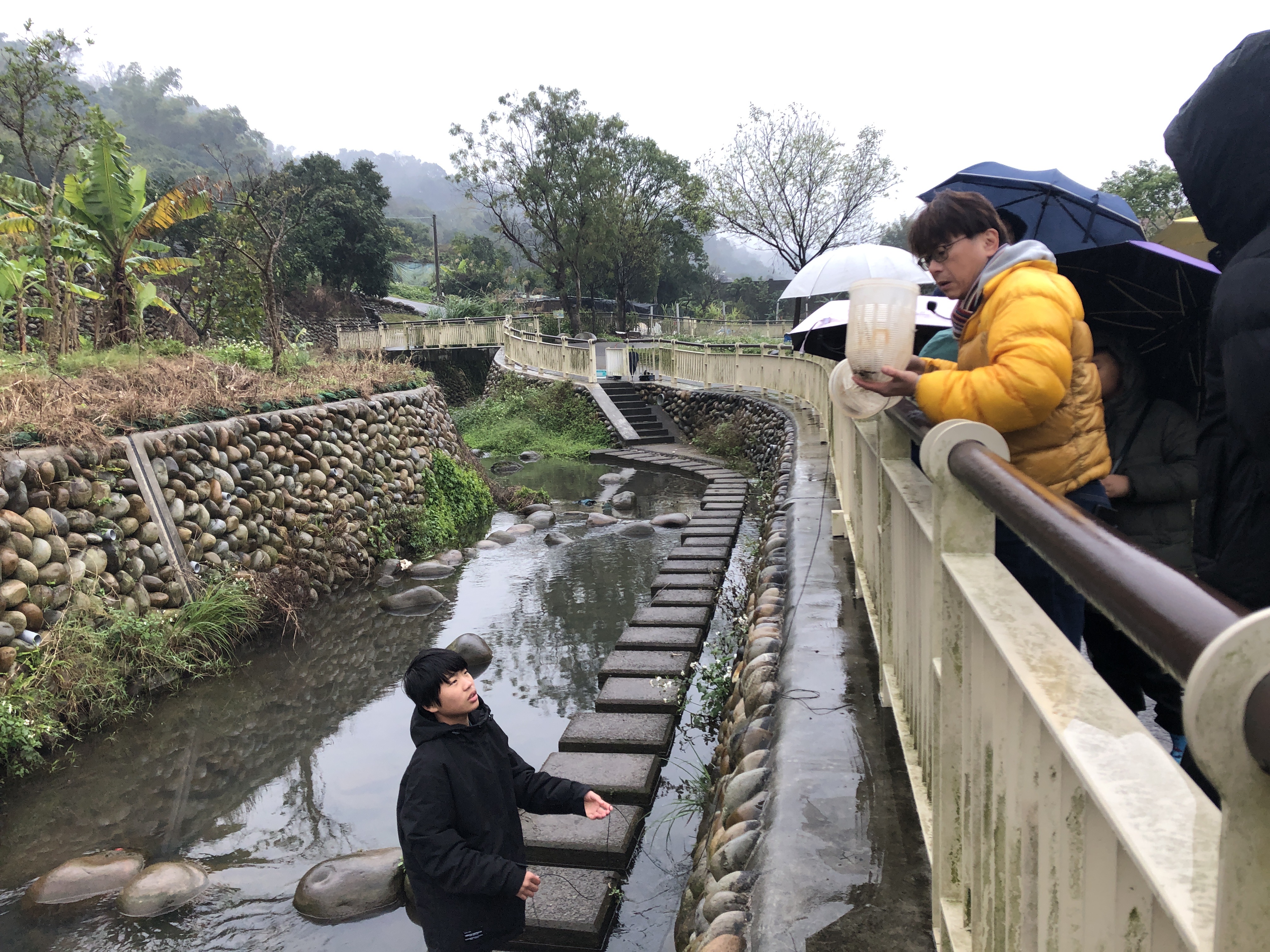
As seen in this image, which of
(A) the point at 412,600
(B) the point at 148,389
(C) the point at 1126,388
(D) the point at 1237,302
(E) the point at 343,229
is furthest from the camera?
(E) the point at 343,229

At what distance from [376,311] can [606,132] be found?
490 inches

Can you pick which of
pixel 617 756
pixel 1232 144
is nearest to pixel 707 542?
pixel 617 756

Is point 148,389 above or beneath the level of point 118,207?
beneath

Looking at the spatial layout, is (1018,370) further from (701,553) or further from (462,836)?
(701,553)

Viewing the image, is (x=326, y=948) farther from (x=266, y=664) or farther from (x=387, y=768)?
(x=266, y=664)

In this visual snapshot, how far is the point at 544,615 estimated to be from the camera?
22.1ft

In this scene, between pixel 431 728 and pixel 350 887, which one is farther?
pixel 350 887

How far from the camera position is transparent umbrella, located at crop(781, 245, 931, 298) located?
870 centimetres

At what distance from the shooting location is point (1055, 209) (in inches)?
140

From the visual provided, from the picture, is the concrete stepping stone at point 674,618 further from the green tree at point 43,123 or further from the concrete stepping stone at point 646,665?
the green tree at point 43,123

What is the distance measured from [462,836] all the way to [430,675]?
1.52 feet

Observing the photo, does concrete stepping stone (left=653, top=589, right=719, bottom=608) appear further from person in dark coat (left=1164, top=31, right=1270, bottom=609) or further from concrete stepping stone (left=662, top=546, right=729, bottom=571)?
person in dark coat (left=1164, top=31, right=1270, bottom=609)

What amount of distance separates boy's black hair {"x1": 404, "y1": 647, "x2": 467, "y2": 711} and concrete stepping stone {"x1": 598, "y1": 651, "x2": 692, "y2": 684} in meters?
2.72

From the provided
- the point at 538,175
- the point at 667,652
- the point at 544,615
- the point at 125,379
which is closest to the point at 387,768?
the point at 667,652
